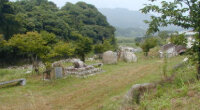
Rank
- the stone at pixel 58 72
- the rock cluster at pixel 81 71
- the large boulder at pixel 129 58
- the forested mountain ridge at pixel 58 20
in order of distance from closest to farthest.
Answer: the stone at pixel 58 72 → the rock cluster at pixel 81 71 → the large boulder at pixel 129 58 → the forested mountain ridge at pixel 58 20

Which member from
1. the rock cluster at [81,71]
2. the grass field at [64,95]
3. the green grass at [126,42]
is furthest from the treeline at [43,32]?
the green grass at [126,42]

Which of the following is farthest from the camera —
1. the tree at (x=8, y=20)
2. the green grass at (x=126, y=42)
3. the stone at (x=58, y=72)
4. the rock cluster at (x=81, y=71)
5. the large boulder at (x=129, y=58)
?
the green grass at (x=126, y=42)

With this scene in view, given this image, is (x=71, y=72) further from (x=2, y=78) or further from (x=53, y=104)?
(x=53, y=104)

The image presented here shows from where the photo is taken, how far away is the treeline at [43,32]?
12305 millimetres

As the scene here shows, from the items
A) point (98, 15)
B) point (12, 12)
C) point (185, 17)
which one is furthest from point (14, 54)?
point (98, 15)

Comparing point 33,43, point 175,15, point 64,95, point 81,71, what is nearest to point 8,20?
point 33,43

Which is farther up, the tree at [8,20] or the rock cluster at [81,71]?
the tree at [8,20]

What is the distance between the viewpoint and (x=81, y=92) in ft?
27.5

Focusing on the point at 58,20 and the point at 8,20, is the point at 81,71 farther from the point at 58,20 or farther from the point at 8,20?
the point at 58,20

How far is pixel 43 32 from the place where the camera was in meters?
17.7

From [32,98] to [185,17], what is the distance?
652 cm

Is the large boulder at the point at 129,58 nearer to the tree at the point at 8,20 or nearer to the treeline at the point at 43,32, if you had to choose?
the treeline at the point at 43,32

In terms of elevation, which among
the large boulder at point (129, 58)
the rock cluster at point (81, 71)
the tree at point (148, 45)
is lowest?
the rock cluster at point (81, 71)

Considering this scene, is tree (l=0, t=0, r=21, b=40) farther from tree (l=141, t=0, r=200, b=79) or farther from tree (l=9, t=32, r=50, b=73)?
tree (l=141, t=0, r=200, b=79)
